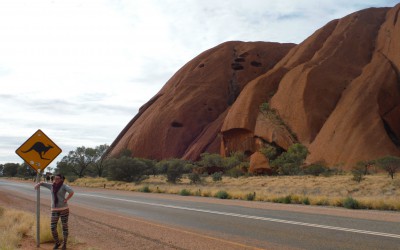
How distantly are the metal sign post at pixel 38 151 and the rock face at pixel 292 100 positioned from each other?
4181 cm

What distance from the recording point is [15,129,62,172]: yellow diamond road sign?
852cm

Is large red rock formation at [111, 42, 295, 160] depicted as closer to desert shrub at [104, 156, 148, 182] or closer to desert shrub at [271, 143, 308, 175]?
desert shrub at [104, 156, 148, 182]

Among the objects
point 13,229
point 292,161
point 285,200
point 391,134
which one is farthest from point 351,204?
point 391,134

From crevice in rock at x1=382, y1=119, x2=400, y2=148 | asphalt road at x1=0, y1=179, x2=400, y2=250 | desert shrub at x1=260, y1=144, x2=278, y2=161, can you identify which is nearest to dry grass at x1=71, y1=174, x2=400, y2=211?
asphalt road at x1=0, y1=179, x2=400, y2=250

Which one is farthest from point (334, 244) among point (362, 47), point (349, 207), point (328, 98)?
point (362, 47)

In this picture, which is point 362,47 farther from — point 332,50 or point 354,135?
point 354,135

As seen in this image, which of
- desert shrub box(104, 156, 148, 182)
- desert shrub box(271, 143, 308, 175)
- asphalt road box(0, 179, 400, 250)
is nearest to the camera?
asphalt road box(0, 179, 400, 250)

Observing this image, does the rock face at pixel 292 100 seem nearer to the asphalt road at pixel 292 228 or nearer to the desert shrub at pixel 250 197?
the desert shrub at pixel 250 197

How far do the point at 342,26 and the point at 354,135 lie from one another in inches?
1146

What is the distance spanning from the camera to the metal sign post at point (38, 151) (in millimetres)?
8516

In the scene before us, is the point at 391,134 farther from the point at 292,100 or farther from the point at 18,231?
the point at 18,231

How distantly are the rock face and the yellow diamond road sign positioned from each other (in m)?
41.8

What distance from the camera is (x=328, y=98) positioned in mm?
57500

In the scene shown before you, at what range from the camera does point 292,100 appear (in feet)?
197
